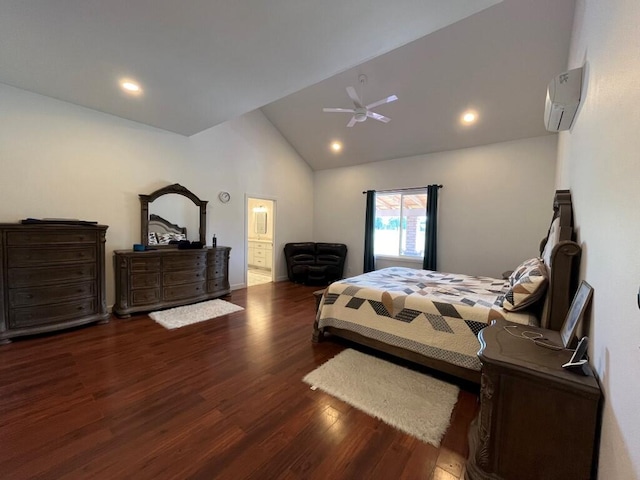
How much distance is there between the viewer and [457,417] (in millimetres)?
1844

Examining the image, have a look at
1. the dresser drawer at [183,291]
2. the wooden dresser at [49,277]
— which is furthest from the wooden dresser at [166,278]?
the wooden dresser at [49,277]

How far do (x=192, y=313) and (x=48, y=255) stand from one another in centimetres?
176

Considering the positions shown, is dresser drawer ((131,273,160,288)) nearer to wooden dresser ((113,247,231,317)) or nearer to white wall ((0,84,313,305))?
wooden dresser ((113,247,231,317))

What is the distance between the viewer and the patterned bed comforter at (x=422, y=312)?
215cm

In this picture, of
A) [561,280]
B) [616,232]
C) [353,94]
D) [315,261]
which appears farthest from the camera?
[315,261]

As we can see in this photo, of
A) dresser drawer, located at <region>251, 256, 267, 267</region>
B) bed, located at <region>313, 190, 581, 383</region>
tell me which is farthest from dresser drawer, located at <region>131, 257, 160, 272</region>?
dresser drawer, located at <region>251, 256, 267, 267</region>

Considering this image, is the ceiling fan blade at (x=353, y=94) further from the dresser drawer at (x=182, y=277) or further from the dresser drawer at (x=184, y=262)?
the dresser drawer at (x=182, y=277)

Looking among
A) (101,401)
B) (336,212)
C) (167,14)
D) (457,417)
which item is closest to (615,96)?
(457,417)

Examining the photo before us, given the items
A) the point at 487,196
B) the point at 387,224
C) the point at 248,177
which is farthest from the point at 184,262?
the point at 487,196

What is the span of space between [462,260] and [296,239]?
3.79m

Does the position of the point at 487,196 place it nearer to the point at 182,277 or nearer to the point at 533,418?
the point at 533,418

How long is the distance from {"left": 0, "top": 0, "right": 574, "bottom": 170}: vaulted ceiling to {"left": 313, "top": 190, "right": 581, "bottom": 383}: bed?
6.32ft

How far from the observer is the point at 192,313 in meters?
3.88

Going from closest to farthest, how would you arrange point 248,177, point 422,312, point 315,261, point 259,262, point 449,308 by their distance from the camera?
point 449,308 → point 422,312 → point 248,177 → point 315,261 → point 259,262
